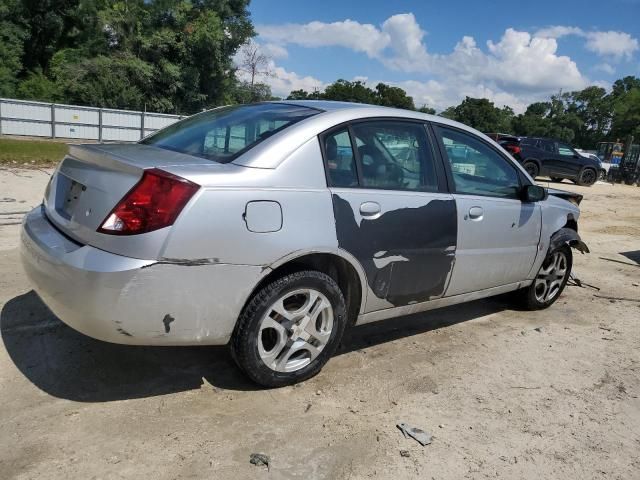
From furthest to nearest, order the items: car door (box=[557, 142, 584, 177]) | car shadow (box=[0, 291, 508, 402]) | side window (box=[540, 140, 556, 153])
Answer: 1. car door (box=[557, 142, 584, 177])
2. side window (box=[540, 140, 556, 153])
3. car shadow (box=[0, 291, 508, 402])

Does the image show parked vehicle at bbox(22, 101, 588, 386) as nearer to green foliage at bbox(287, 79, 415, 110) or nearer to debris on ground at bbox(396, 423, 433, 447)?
debris on ground at bbox(396, 423, 433, 447)

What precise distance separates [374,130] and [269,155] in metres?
0.89

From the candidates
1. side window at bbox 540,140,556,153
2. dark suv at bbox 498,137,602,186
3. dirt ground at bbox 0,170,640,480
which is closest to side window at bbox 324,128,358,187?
dirt ground at bbox 0,170,640,480

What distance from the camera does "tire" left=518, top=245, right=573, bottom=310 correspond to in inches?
192

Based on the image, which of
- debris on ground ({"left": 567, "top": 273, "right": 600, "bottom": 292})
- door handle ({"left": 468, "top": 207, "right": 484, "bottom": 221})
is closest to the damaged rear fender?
debris on ground ({"left": 567, "top": 273, "right": 600, "bottom": 292})

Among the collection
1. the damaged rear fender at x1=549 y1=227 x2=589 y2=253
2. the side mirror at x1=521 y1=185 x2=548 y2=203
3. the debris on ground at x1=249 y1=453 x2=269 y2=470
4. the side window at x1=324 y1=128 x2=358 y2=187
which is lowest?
the debris on ground at x1=249 y1=453 x2=269 y2=470

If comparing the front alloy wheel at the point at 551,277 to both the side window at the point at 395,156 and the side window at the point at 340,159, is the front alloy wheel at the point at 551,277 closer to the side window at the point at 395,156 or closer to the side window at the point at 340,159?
the side window at the point at 395,156

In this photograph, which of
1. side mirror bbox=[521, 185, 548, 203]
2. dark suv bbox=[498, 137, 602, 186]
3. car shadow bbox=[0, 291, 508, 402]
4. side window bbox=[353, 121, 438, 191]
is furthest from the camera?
dark suv bbox=[498, 137, 602, 186]

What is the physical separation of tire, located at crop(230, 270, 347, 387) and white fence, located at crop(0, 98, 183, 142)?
2167 cm

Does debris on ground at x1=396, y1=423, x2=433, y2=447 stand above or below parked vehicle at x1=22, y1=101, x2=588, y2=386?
below

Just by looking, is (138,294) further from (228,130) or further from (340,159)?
(340,159)

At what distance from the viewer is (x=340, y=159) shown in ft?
10.5

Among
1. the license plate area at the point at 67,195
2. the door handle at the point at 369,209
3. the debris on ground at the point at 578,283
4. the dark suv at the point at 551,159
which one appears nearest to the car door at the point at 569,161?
the dark suv at the point at 551,159

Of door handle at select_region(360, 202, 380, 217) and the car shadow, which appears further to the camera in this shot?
door handle at select_region(360, 202, 380, 217)
